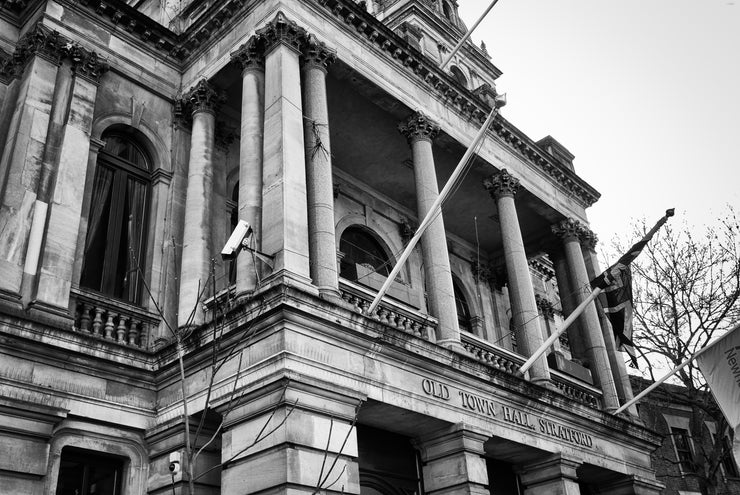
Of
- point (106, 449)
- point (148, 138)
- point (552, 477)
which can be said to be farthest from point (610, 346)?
point (106, 449)

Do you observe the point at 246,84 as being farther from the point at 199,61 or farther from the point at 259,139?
the point at 199,61

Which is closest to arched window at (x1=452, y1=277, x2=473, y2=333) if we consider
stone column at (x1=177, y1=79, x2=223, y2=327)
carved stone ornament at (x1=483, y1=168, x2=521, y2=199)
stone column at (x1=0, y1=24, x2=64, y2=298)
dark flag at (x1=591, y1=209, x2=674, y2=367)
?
carved stone ornament at (x1=483, y1=168, x2=521, y2=199)

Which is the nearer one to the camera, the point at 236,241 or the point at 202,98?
the point at 236,241

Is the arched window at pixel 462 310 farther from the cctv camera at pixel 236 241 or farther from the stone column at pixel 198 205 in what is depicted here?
the cctv camera at pixel 236 241

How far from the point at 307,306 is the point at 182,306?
367 cm

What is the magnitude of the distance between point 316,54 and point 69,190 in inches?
248

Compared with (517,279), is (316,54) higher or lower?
higher

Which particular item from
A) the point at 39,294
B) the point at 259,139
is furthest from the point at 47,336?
the point at 259,139

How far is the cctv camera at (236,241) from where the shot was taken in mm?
12367

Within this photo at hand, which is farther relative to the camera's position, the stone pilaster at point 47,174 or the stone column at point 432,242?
the stone column at point 432,242

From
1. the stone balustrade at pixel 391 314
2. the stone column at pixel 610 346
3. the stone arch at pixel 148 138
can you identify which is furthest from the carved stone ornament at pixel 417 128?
the stone column at pixel 610 346

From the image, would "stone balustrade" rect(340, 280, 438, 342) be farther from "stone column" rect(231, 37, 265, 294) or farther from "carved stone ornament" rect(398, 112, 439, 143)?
"carved stone ornament" rect(398, 112, 439, 143)

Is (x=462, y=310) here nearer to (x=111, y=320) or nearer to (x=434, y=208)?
(x=434, y=208)

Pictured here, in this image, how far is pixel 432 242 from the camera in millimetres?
17188
